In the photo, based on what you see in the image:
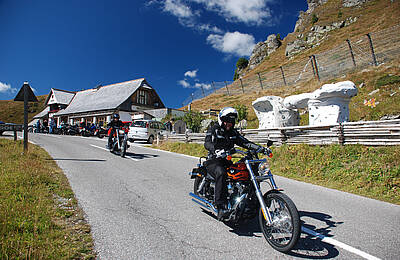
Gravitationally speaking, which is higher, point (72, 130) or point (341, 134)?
point (72, 130)

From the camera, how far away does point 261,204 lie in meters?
3.21

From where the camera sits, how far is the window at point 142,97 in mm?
41969

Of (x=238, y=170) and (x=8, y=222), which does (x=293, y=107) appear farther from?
(x=8, y=222)

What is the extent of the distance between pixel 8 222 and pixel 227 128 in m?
3.41

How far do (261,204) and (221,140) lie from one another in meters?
1.29

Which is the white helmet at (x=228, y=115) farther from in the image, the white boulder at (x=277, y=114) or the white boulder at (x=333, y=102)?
the white boulder at (x=277, y=114)

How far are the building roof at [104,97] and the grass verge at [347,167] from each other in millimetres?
33635

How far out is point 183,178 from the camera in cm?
713

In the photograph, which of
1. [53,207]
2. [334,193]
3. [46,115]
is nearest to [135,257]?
[53,207]

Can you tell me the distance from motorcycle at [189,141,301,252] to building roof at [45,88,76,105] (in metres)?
58.1

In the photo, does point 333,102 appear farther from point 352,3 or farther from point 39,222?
point 352,3

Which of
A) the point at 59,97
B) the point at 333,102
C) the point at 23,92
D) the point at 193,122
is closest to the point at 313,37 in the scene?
the point at 193,122

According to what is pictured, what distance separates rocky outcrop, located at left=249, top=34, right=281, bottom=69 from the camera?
99.6 metres

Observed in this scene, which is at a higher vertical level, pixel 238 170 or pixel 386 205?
pixel 238 170
